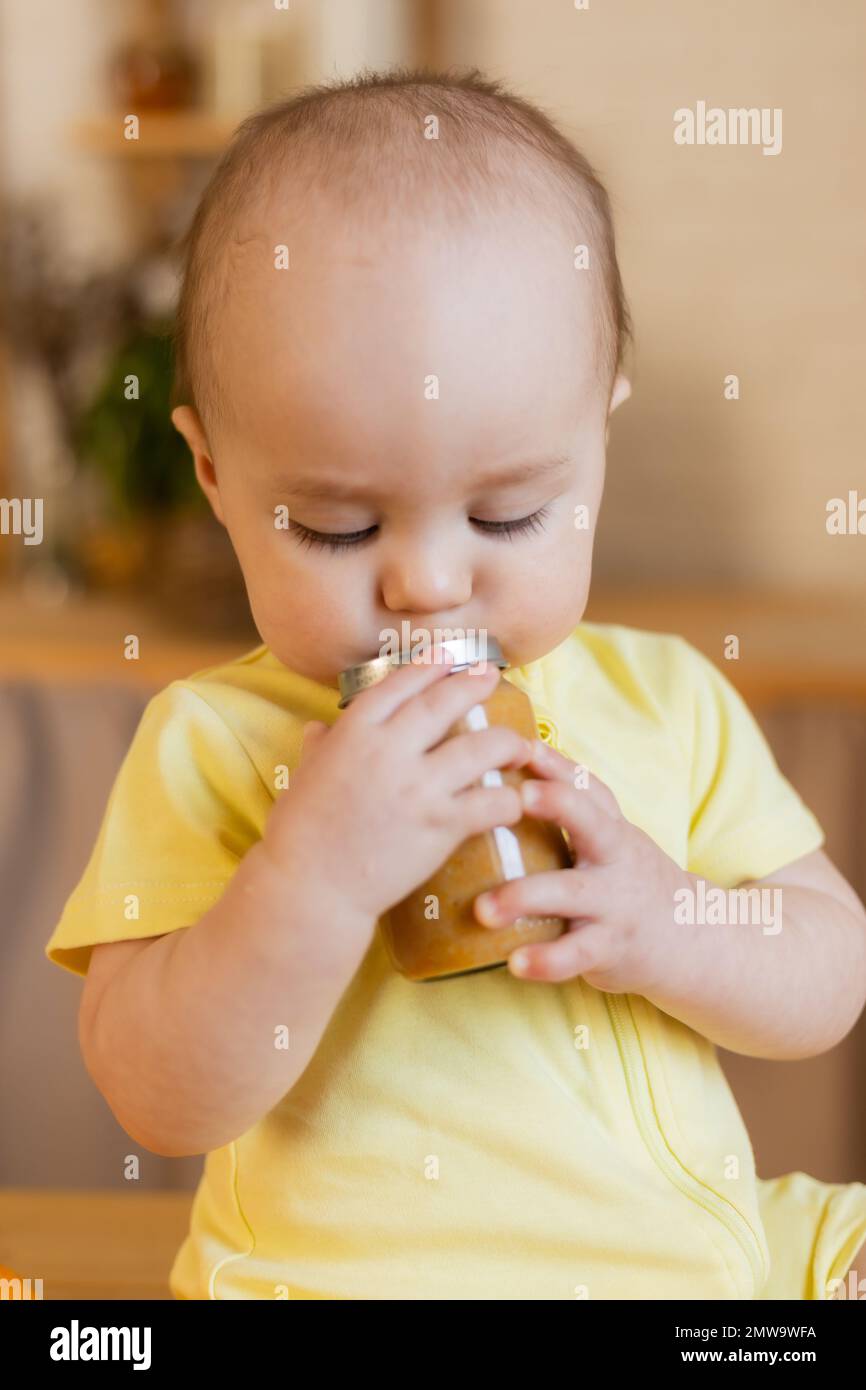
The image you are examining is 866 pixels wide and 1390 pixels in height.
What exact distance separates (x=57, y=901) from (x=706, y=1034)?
1006mm

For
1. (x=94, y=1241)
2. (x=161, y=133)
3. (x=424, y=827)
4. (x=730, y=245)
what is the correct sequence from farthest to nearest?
(x=161, y=133), (x=730, y=245), (x=94, y=1241), (x=424, y=827)

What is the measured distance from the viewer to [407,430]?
27.4 inches

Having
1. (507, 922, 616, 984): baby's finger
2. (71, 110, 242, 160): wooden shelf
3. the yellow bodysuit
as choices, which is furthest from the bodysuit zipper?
(71, 110, 242, 160): wooden shelf

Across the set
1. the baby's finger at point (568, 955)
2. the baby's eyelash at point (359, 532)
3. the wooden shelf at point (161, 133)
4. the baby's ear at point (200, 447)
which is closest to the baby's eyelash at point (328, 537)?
the baby's eyelash at point (359, 532)

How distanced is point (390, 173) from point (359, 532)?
0.18m

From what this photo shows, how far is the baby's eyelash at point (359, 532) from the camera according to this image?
2.42 ft

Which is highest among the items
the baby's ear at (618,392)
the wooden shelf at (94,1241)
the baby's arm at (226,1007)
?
the baby's ear at (618,392)

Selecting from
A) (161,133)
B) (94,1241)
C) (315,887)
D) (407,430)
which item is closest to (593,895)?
(315,887)

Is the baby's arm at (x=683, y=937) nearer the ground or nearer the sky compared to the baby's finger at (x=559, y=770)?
nearer the ground

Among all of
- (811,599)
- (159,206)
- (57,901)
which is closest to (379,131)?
(57,901)

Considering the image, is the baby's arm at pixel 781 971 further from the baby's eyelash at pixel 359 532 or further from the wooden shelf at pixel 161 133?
the wooden shelf at pixel 161 133

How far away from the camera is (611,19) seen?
1.86 metres

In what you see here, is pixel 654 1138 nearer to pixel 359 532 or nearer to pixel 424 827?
pixel 424 827

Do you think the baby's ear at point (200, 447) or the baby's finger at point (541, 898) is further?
the baby's ear at point (200, 447)
